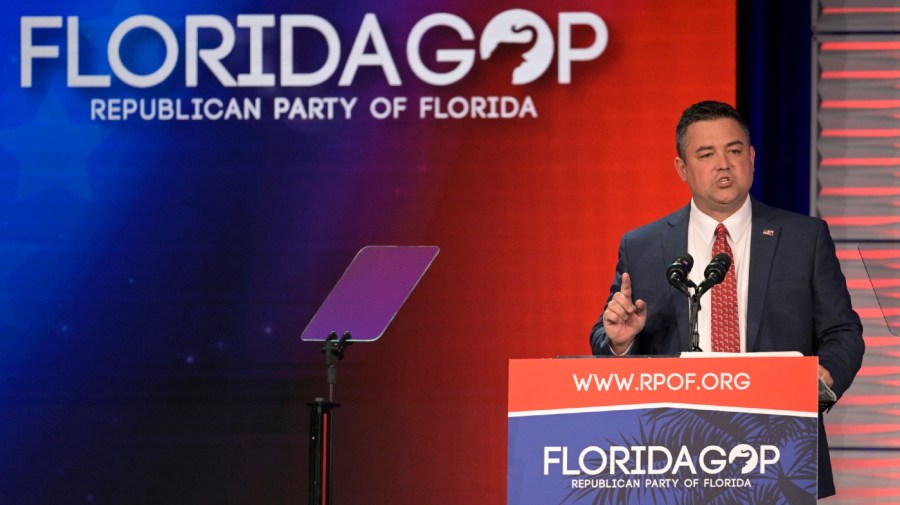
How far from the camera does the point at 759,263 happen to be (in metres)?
3.50

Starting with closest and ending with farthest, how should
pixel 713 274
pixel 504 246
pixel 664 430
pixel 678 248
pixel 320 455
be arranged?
pixel 664 430, pixel 713 274, pixel 678 248, pixel 320 455, pixel 504 246

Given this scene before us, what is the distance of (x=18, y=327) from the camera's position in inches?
209

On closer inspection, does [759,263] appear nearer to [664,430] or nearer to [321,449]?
[664,430]

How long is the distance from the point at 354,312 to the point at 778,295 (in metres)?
1.52

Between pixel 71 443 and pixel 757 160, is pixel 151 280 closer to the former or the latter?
pixel 71 443

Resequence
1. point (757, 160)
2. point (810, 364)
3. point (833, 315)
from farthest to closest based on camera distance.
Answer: point (757, 160) → point (833, 315) → point (810, 364)

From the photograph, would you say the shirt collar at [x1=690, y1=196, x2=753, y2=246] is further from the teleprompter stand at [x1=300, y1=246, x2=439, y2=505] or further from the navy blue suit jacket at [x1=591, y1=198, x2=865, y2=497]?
the teleprompter stand at [x1=300, y1=246, x2=439, y2=505]

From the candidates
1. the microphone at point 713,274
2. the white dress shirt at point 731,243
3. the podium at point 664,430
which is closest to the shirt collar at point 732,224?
the white dress shirt at point 731,243

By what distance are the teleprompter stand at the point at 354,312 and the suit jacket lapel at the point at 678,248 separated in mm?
1080

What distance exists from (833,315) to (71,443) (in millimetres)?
3297

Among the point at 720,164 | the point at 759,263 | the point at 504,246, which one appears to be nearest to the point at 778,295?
the point at 759,263

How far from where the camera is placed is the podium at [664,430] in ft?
8.22

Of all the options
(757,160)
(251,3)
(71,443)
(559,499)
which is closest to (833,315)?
(559,499)

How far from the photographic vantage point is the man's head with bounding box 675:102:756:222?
11.5 ft
